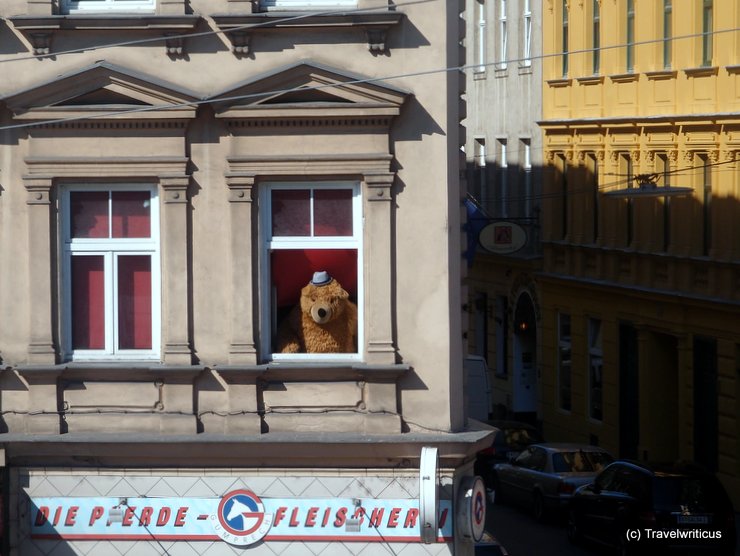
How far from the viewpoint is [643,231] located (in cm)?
3800

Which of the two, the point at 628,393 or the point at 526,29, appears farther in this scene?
the point at 526,29

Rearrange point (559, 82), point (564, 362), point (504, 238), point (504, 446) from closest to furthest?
point (504, 238) < point (504, 446) < point (564, 362) < point (559, 82)

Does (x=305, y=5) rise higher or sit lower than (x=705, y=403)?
higher

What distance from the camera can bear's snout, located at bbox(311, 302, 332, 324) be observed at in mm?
15320

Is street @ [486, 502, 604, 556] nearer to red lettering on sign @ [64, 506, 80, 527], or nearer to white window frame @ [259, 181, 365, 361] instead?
white window frame @ [259, 181, 365, 361]

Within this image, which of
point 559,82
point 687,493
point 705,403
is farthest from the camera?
point 559,82

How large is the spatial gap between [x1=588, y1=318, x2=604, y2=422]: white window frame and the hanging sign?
20.9ft

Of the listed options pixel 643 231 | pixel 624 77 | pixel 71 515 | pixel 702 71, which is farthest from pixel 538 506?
pixel 71 515

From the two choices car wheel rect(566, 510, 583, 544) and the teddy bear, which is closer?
the teddy bear

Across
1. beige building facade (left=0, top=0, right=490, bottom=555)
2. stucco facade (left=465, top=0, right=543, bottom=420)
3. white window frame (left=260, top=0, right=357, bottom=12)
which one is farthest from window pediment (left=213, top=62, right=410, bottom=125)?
stucco facade (left=465, top=0, right=543, bottom=420)

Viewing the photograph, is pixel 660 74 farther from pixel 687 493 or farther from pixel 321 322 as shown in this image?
pixel 321 322

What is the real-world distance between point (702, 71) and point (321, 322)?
69.8ft

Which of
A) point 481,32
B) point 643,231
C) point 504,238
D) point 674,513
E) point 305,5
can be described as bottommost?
point 674,513

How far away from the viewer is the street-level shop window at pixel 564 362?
4291 centimetres
